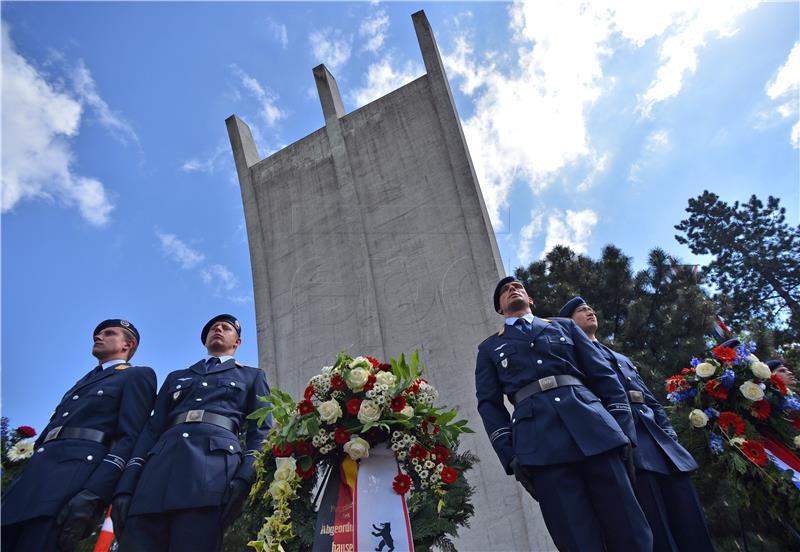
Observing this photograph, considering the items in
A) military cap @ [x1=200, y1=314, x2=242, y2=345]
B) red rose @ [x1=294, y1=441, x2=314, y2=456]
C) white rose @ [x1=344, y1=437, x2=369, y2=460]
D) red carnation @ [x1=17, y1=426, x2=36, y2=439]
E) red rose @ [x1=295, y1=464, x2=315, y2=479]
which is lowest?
red rose @ [x1=295, y1=464, x2=315, y2=479]

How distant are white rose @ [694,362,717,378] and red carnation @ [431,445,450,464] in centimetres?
253

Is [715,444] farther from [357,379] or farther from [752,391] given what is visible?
[357,379]

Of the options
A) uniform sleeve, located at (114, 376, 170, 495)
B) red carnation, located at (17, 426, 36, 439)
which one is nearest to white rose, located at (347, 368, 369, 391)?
uniform sleeve, located at (114, 376, 170, 495)

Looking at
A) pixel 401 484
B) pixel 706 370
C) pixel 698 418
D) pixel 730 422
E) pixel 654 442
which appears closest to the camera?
pixel 401 484

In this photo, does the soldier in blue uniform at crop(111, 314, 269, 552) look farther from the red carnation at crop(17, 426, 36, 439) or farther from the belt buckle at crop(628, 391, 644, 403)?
the belt buckle at crop(628, 391, 644, 403)

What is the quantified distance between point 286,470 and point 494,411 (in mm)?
1196

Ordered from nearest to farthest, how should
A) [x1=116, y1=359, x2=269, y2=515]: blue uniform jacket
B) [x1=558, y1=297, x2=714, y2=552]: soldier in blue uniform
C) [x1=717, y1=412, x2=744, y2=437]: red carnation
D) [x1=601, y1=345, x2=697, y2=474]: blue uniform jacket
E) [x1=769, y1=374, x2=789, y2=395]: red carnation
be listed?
[x1=116, y1=359, x2=269, y2=515]: blue uniform jacket
[x1=558, y1=297, x2=714, y2=552]: soldier in blue uniform
[x1=601, y1=345, x2=697, y2=474]: blue uniform jacket
[x1=717, y1=412, x2=744, y2=437]: red carnation
[x1=769, y1=374, x2=789, y2=395]: red carnation

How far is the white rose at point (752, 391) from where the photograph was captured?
3.86 m

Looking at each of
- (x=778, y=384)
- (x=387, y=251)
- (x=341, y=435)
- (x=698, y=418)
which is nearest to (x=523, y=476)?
(x=341, y=435)

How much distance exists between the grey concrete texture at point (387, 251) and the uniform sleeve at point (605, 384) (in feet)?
7.12

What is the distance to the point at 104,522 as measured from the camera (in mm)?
3936

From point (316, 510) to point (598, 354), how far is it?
1.82 m

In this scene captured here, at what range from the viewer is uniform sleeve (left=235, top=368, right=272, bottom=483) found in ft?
9.14

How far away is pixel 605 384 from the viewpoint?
2.81 metres
